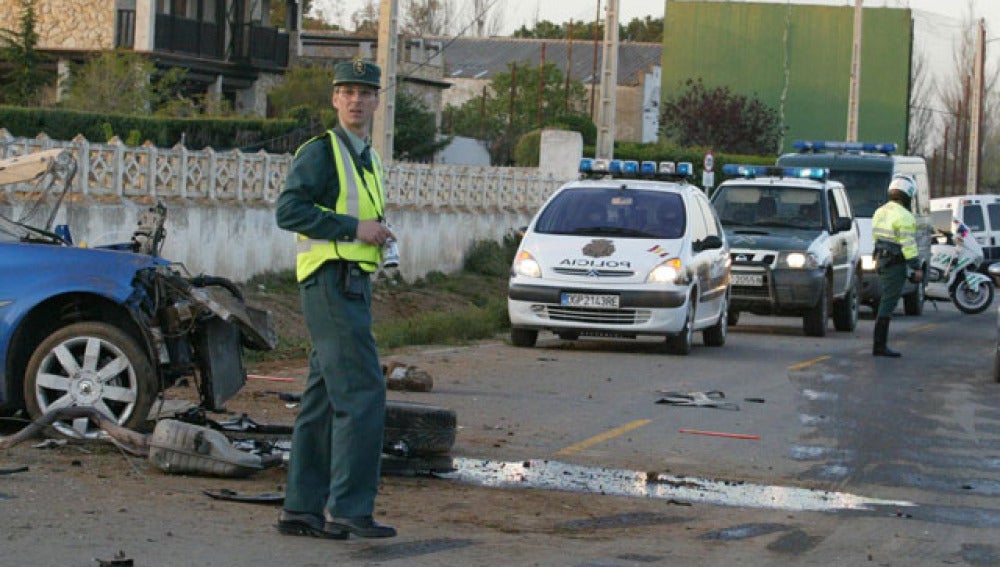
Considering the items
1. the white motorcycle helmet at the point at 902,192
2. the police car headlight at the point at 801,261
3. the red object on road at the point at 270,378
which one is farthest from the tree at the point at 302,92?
the red object on road at the point at 270,378

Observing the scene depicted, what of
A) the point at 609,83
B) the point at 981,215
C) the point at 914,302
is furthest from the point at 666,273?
the point at 981,215

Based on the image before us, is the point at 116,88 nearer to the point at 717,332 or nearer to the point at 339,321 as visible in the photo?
the point at 717,332

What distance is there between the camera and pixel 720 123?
73750mm

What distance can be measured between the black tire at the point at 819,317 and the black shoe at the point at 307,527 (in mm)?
15335

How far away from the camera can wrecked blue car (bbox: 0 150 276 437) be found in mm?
9828

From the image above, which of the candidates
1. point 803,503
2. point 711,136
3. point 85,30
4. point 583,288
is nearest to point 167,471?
point 803,503

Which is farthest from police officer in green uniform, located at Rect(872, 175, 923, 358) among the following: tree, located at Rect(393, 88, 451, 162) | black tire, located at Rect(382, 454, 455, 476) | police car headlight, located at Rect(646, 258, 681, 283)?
tree, located at Rect(393, 88, 451, 162)

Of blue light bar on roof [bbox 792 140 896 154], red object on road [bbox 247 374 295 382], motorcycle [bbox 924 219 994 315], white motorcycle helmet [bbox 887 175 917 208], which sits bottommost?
red object on road [bbox 247 374 295 382]

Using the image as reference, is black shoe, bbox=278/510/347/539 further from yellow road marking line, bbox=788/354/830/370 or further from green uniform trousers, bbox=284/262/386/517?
yellow road marking line, bbox=788/354/830/370

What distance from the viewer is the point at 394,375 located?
44.7 feet

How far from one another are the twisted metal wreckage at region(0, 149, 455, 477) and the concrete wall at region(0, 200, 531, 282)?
15.9ft

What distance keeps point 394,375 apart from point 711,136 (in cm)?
6176

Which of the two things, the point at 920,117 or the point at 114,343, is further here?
the point at 920,117

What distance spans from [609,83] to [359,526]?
29.7 m
